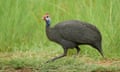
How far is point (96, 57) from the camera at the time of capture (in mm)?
8148

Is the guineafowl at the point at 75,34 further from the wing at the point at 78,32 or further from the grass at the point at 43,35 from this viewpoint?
the grass at the point at 43,35

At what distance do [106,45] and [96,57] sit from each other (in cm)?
45

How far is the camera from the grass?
731 centimetres

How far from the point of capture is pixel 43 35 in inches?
387

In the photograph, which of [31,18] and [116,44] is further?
[31,18]

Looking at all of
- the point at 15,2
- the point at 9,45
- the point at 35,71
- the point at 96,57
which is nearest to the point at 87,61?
the point at 96,57

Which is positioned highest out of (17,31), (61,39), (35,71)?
(17,31)

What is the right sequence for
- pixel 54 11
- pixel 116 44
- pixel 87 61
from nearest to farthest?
pixel 87 61 < pixel 116 44 < pixel 54 11

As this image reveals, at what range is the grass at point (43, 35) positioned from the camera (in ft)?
24.0

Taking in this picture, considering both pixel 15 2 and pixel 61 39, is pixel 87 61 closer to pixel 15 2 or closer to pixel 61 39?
pixel 61 39

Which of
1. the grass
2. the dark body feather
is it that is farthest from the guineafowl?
the grass

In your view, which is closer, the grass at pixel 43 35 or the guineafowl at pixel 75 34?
the grass at pixel 43 35

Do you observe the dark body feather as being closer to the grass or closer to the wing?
the wing

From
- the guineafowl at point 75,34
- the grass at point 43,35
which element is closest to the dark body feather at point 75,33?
the guineafowl at point 75,34
